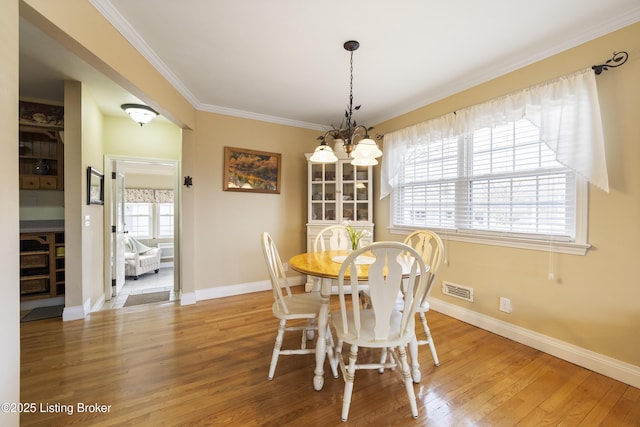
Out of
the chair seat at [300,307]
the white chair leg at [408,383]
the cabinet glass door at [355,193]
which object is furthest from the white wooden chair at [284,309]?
the cabinet glass door at [355,193]

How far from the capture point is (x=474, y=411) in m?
1.57

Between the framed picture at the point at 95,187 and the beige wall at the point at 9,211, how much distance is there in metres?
2.08

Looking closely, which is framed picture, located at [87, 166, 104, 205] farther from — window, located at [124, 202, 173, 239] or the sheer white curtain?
the sheer white curtain

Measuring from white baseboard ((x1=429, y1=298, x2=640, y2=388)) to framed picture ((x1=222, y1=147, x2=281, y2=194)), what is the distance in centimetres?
277

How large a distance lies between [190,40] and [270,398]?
265cm

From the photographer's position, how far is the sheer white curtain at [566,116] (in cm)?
191

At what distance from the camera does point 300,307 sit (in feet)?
6.53

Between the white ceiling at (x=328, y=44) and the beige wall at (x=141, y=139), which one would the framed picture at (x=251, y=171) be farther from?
the beige wall at (x=141, y=139)

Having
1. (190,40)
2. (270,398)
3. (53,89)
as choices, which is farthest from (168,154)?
(270,398)

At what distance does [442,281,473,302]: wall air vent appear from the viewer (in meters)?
2.77

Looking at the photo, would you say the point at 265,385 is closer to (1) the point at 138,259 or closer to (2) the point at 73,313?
(2) the point at 73,313

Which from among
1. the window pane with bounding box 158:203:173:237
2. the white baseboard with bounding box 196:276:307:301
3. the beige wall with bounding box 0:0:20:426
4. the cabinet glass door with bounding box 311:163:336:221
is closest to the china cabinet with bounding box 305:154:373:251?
the cabinet glass door with bounding box 311:163:336:221

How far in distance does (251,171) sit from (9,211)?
2.67 meters

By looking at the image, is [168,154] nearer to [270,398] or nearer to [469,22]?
[270,398]
